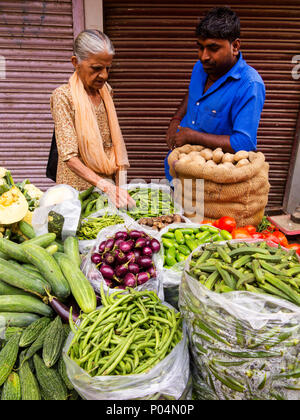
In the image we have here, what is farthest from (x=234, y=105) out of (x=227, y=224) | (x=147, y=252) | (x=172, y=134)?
(x=147, y=252)

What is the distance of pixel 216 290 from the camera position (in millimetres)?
1496

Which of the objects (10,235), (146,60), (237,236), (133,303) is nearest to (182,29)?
(146,60)

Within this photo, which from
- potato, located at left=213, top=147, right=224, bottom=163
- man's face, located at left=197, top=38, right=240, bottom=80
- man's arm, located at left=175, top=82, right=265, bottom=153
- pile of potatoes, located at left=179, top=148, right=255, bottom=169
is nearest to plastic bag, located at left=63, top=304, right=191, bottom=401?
pile of potatoes, located at left=179, top=148, right=255, bottom=169

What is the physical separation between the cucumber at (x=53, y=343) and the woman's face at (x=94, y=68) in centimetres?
209

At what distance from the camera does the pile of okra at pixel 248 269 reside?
1489 mm

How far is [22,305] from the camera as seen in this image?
1.76 m

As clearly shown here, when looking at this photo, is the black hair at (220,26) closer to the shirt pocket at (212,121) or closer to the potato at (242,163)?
the shirt pocket at (212,121)

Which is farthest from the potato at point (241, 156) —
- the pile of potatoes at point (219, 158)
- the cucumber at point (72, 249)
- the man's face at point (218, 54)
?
the cucumber at point (72, 249)

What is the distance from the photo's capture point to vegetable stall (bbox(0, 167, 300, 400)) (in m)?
1.37

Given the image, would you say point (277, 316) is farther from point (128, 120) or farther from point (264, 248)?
point (128, 120)

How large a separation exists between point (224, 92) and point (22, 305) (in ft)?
8.58

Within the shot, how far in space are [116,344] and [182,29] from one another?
15.6 ft

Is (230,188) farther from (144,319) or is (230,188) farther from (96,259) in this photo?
(144,319)

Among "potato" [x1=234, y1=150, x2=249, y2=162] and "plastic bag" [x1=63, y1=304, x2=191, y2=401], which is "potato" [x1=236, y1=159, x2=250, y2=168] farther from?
"plastic bag" [x1=63, y1=304, x2=191, y2=401]
